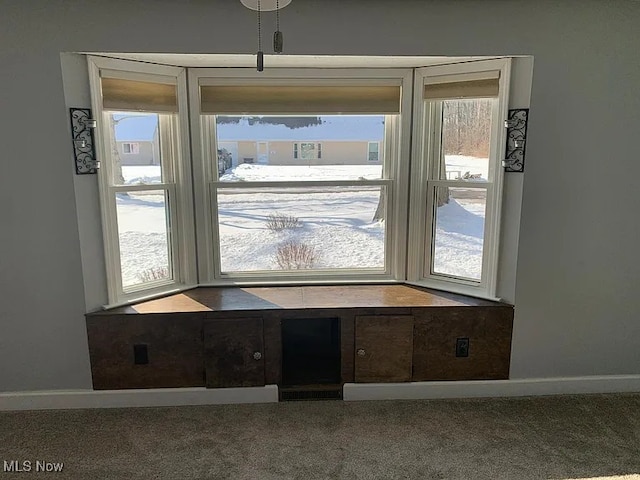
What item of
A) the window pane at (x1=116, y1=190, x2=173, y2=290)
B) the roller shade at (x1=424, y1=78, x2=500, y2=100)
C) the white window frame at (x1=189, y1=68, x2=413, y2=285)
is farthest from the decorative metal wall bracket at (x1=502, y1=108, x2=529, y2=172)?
the window pane at (x1=116, y1=190, x2=173, y2=290)

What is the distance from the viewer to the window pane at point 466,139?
9.17 ft

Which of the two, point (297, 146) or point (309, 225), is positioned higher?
point (297, 146)

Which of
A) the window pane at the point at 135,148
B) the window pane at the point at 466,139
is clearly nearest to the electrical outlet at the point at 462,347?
the window pane at the point at 466,139

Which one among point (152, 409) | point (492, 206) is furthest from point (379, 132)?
point (152, 409)

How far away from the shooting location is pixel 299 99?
292 cm

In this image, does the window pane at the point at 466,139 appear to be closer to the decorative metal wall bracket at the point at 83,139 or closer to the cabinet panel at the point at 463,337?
the cabinet panel at the point at 463,337

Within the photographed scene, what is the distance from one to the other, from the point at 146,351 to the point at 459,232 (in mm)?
2041

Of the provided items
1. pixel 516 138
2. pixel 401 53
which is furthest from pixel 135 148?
pixel 516 138

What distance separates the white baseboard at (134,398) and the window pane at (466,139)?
1.76 metres

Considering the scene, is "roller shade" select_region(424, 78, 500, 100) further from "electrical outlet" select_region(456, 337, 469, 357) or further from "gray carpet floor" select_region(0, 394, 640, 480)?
"gray carpet floor" select_region(0, 394, 640, 480)

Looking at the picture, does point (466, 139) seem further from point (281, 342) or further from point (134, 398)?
point (134, 398)

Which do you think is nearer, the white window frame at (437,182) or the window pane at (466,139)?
the white window frame at (437,182)

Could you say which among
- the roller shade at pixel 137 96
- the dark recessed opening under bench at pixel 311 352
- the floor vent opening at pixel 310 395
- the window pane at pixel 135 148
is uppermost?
the roller shade at pixel 137 96

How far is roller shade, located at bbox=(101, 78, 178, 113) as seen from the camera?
101 inches
